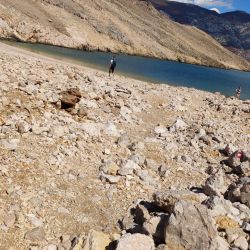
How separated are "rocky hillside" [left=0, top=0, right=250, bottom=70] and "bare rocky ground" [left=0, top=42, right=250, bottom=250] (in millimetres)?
57762

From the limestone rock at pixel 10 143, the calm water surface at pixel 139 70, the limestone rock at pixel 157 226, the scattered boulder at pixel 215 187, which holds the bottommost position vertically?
the calm water surface at pixel 139 70

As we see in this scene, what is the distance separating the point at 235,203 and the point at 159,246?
3562mm

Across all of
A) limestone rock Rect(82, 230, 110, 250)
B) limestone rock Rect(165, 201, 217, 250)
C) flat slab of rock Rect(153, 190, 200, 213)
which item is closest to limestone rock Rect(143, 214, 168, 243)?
limestone rock Rect(165, 201, 217, 250)

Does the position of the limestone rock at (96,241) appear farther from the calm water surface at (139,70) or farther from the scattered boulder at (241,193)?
the calm water surface at (139,70)

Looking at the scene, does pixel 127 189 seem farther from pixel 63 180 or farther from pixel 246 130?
pixel 246 130

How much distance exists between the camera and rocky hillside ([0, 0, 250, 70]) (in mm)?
85500

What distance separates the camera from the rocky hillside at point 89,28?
85.5 meters

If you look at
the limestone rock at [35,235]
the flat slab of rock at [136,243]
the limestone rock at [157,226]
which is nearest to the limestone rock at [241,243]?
the limestone rock at [157,226]

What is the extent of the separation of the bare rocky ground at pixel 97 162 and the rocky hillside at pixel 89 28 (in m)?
57.8

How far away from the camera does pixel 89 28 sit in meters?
128

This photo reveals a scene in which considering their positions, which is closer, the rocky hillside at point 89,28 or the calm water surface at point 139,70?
the calm water surface at point 139,70

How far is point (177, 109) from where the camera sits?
25188 mm

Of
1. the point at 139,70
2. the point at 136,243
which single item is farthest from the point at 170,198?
the point at 139,70

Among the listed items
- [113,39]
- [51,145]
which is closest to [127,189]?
[51,145]
